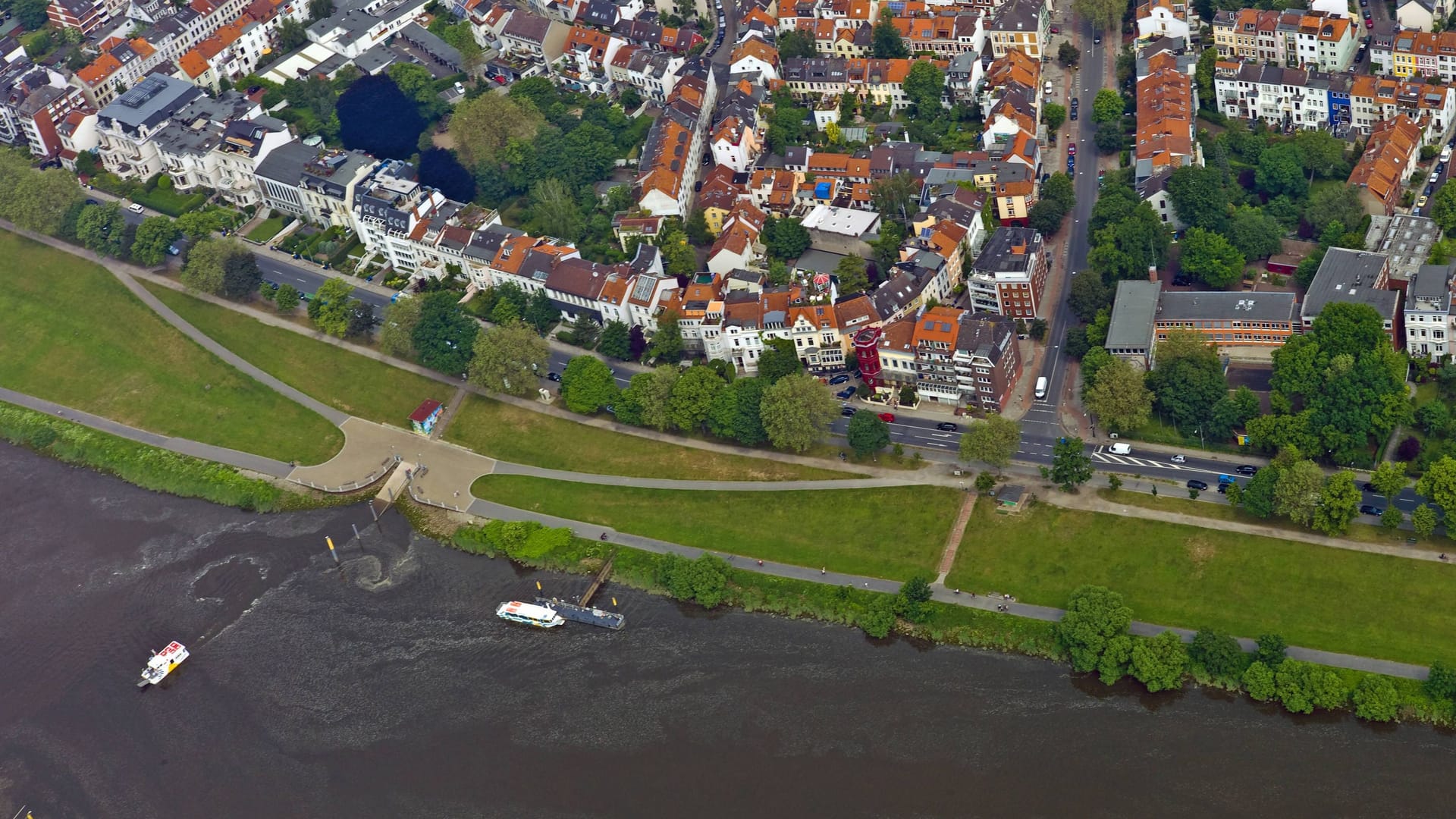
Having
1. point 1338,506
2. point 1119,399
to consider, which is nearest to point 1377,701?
point 1338,506

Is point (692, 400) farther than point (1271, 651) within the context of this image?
Yes

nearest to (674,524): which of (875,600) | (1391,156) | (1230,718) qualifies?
(875,600)

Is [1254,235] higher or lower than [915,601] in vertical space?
higher

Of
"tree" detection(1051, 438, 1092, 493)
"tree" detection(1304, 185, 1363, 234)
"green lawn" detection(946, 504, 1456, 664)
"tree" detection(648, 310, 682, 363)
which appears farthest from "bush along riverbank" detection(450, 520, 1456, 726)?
"tree" detection(1304, 185, 1363, 234)

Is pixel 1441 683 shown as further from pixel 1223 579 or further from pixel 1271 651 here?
pixel 1223 579

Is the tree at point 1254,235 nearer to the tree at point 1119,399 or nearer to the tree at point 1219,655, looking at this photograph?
the tree at point 1119,399

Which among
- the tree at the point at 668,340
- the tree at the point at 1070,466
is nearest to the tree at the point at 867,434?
the tree at the point at 1070,466

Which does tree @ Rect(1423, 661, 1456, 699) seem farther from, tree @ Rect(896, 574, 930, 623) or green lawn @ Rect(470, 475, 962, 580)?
green lawn @ Rect(470, 475, 962, 580)
